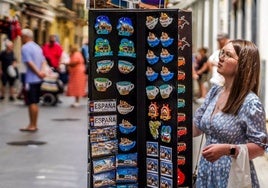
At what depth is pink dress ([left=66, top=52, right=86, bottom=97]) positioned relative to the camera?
1966 cm

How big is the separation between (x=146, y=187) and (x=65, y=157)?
5.23 meters

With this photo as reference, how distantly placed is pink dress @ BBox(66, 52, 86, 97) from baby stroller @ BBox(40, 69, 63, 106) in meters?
0.57

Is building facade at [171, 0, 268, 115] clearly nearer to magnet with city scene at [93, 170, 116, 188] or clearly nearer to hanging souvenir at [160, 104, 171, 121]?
hanging souvenir at [160, 104, 171, 121]

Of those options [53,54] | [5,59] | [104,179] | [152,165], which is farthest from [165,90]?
[5,59]

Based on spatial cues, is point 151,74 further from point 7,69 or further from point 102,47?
point 7,69

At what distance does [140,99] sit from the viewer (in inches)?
191

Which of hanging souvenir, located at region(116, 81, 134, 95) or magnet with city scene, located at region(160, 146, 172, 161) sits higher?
hanging souvenir, located at region(116, 81, 134, 95)

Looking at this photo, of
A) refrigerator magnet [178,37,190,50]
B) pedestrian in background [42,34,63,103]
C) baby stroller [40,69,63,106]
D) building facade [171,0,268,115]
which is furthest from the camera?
pedestrian in background [42,34,63,103]

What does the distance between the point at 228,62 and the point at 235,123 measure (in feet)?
1.22

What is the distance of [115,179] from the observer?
494cm

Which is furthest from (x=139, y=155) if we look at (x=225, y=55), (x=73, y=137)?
(x=73, y=137)

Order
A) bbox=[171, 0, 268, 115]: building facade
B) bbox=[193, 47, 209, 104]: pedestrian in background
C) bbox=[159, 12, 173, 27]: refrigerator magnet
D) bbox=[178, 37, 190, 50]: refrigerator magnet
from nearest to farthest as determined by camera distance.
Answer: bbox=[159, 12, 173, 27]: refrigerator magnet < bbox=[178, 37, 190, 50]: refrigerator magnet < bbox=[171, 0, 268, 115]: building facade < bbox=[193, 47, 209, 104]: pedestrian in background

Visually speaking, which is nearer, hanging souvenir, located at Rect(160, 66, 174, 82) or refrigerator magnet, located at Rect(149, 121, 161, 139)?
hanging souvenir, located at Rect(160, 66, 174, 82)

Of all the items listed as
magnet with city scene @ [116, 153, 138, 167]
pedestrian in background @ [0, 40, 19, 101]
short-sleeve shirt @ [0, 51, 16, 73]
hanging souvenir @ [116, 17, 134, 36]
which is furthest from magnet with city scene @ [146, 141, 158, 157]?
short-sleeve shirt @ [0, 51, 16, 73]
